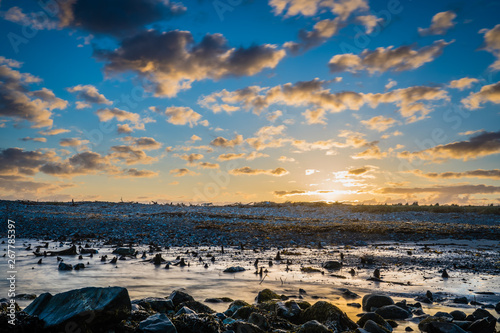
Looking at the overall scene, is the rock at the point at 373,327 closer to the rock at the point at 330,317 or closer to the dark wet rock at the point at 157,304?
the rock at the point at 330,317

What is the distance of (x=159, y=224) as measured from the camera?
26594mm

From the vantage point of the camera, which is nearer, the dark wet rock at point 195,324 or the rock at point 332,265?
the dark wet rock at point 195,324

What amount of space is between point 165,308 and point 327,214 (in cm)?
3971

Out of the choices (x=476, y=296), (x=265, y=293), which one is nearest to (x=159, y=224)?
(x=265, y=293)

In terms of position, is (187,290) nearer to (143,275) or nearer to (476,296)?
(143,275)

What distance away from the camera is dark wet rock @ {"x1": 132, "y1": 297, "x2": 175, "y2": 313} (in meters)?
6.15

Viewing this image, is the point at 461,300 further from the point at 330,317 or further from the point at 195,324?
the point at 195,324

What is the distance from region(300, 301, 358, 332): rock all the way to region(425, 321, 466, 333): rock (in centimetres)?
134

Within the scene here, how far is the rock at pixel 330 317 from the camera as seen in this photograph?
18.2 feet

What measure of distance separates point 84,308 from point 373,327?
477 centimetres

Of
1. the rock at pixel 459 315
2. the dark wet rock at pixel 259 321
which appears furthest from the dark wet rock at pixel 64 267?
the rock at pixel 459 315

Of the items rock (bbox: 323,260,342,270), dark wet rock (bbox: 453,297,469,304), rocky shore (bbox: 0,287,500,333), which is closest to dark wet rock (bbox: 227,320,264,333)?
rocky shore (bbox: 0,287,500,333)

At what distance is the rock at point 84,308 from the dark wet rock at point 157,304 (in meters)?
0.99

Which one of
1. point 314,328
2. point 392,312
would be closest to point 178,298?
point 314,328
